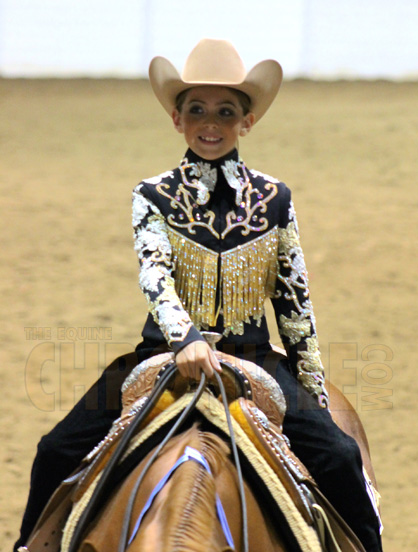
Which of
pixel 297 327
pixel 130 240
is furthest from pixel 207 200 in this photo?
pixel 130 240

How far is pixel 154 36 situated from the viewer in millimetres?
8992

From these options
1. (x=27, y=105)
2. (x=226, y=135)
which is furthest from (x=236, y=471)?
(x=27, y=105)

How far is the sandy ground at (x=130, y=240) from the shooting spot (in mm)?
5625

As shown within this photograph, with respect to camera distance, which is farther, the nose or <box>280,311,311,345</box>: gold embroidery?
<box>280,311,311,345</box>: gold embroidery

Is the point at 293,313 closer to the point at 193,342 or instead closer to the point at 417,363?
the point at 193,342

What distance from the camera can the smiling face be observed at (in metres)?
2.43

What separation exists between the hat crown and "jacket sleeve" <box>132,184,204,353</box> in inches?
12.7

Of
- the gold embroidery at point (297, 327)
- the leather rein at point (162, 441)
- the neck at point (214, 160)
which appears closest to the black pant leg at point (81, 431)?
the leather rein at point (162, 441)

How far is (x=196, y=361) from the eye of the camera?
2125mm

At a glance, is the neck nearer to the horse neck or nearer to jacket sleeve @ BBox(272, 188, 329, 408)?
jacket sleeve @ BBox(272, 188, 329, 408)

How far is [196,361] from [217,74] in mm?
758

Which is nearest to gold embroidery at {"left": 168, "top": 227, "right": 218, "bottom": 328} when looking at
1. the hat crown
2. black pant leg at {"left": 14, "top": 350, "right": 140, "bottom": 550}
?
black pant leg at {"left": 14, "top": 350, "right": 140, "bottom": 550}

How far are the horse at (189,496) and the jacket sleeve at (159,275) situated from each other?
0.11 metres

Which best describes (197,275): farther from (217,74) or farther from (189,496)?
(189,496)
